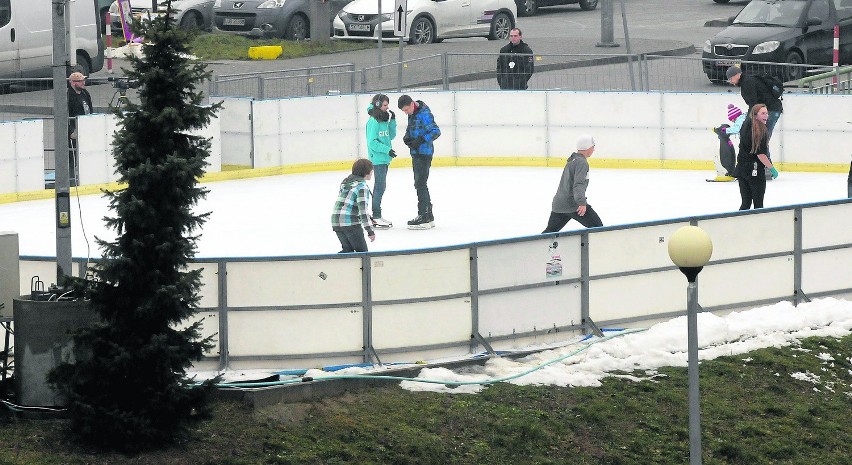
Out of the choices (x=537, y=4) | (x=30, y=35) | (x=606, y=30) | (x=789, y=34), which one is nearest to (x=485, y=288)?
(x=789, y=34)

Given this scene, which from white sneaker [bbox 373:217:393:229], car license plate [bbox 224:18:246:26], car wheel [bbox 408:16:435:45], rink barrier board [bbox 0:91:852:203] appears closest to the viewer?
white sneaker [bbox 373:217:393:229]

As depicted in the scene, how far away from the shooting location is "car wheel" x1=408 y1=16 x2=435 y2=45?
117 ft

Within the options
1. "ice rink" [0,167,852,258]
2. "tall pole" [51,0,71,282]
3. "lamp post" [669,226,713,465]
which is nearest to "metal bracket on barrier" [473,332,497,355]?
"lamp post" [669,226,713,465]

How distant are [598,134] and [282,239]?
736cm

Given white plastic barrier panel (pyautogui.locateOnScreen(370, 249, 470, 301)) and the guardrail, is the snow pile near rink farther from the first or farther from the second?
the guardrail

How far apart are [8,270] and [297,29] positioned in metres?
25.2

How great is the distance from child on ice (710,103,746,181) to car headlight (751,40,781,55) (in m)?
6.73

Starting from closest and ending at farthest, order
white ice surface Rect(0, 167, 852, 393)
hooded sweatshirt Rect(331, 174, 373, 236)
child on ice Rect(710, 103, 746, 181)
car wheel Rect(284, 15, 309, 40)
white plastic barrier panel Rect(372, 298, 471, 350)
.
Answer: white plastic barrier panel Rect(372, 298, 471, 350) → white ice surface Rect(0, 167, 852, 393) → hooded sweatshirt Rect(331, 174, 373, 236) → child on ice Rect(710, 103, 746, 181) → car wheel Rect(284, 15, 309, 40)

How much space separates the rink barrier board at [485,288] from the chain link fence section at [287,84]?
1055 centimetres

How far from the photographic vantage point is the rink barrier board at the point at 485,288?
44.3 feet

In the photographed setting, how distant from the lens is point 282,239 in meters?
19.5

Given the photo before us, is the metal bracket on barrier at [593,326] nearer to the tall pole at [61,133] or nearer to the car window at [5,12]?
the tall pole at [61,133]

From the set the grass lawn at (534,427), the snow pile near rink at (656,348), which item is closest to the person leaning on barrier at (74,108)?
the snow pile near rink at (656,348)

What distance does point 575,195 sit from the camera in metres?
16.5
